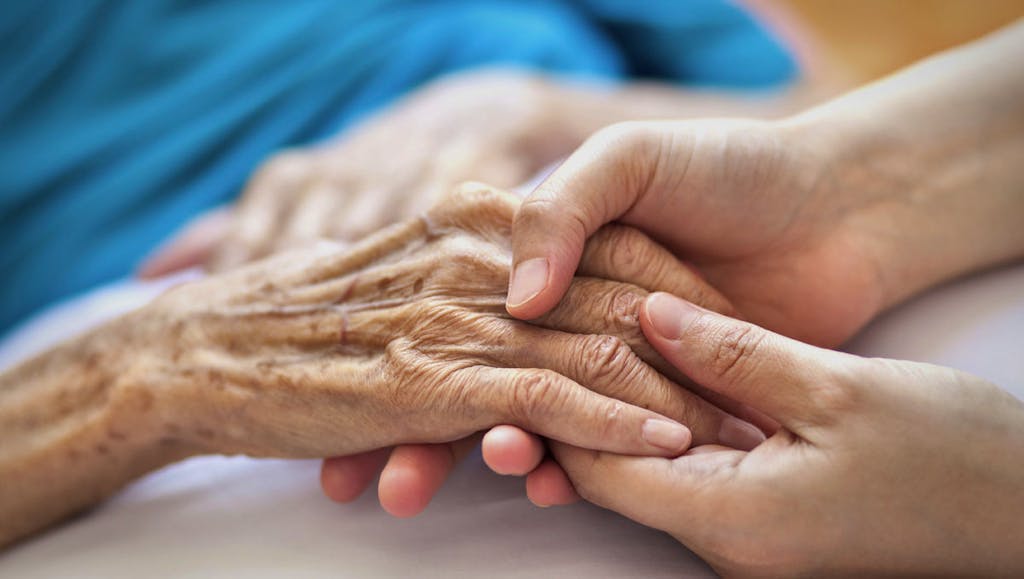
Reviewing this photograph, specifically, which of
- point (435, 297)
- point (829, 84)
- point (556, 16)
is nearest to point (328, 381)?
point (435, 297)

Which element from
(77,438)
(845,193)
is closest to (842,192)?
(845,193)

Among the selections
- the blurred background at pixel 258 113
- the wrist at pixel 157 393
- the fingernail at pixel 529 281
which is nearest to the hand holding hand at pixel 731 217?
the fingernail at pixel 529 281

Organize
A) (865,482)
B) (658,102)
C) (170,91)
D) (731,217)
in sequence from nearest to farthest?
(865,482) < (731,217) < (170,91) < (658,102)

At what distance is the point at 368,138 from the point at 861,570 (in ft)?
3.89

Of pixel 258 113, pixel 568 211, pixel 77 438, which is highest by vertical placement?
pixel 258 113

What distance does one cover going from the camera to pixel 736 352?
0.73 meters

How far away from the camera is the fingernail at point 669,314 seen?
77 centimetres

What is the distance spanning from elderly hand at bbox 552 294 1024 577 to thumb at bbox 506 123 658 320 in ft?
0.70

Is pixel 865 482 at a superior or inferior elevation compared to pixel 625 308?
inferior

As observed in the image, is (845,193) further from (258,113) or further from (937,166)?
(258,113)

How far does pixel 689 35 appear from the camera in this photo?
1984 millimetres

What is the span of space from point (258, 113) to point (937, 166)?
4.18ft

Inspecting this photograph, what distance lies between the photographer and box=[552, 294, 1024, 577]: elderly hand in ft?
2.18

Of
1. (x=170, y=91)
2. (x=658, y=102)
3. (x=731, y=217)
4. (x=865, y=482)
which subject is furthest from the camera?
(x=658, y=102)
